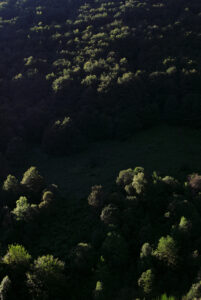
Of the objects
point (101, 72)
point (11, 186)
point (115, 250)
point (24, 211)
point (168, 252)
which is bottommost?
point (24, 211)

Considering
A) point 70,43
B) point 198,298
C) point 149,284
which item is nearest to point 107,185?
point 149,284

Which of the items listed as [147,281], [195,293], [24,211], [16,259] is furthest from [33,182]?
[195,293]

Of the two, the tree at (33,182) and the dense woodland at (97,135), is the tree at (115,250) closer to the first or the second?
the dense woodland at (97,135)

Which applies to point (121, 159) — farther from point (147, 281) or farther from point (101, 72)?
point (147, 281)

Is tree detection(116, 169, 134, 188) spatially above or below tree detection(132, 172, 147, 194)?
below

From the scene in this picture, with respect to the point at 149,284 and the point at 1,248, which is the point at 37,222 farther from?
the point at 149,284

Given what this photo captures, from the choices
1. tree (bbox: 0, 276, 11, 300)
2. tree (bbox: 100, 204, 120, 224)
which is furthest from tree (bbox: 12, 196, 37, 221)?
tree (bbox: 0, 276, 11, 300)

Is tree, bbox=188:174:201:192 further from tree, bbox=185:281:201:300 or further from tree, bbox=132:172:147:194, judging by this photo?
tree, bbox=185:281:201:300
